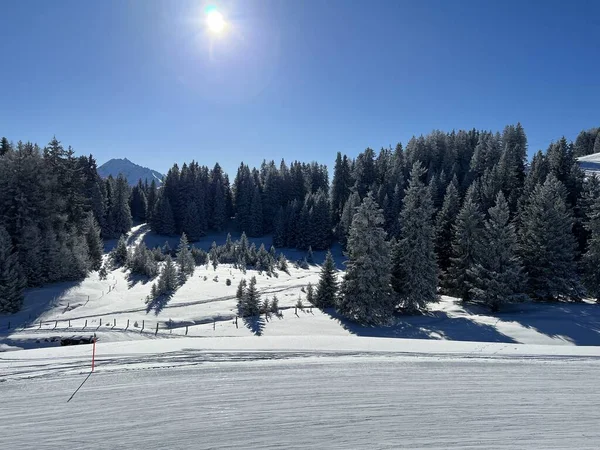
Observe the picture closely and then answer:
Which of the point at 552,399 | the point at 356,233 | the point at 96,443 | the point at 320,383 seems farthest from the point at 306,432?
the point at 356,233

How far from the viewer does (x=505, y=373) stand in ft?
24.7

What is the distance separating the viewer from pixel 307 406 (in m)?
5.84

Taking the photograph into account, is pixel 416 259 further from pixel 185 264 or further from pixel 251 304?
pixel 185 264

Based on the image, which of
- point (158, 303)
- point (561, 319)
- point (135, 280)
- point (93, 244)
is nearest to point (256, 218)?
point (93, 244)

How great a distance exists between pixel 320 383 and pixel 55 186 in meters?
33.1

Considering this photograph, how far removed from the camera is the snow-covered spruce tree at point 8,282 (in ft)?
67.6

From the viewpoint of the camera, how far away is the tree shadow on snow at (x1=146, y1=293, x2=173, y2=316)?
2305 centimetres

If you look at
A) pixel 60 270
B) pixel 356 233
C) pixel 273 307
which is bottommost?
pixel 273 307

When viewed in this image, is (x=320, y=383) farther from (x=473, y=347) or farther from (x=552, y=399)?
(x=473, y=347)

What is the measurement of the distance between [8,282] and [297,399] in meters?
24.1

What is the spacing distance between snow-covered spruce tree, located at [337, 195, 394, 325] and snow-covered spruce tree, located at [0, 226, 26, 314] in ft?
69.2

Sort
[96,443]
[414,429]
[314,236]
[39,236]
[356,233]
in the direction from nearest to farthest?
[96,443] → [414,429] → [356,233] → [39,236] → [314,236]

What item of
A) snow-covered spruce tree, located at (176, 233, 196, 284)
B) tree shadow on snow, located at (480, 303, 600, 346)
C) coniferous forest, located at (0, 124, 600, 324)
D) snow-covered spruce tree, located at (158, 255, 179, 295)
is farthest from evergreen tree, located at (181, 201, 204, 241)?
tree shadow on snow, located at (480, 303, 600, 346)

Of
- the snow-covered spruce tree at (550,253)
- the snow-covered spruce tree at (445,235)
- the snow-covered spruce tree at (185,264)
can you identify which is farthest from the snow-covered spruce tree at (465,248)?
the snow-covered spruce tree at (185,264)
